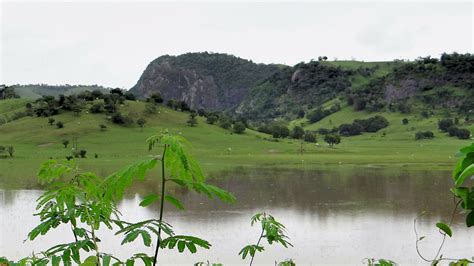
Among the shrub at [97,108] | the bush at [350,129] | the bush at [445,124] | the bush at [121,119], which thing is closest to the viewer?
the bush at [121,119]

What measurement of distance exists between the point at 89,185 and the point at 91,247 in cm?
42

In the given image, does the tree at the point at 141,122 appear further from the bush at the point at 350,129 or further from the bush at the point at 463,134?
the bush at the point at 463,134

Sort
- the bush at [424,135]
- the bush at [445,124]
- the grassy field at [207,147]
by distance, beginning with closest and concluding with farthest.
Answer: the grassy field at [207,147] < the bush at [424,135] < the bush at [445,124]

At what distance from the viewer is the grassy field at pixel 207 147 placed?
180 ft

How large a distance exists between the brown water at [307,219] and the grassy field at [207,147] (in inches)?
509

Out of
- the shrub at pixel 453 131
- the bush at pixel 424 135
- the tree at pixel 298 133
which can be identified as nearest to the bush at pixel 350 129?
the bush at pixel 424 135

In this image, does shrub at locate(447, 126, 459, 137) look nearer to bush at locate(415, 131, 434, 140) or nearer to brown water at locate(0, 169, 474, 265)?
bush at locate(415, 131, 434, 140)

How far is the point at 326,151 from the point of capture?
72125mm

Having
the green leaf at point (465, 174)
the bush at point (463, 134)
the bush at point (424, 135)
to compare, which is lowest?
the bush at point (424, 135)

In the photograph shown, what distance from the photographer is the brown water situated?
56.5 ft

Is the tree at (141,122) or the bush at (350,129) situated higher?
the tree at (141,122)

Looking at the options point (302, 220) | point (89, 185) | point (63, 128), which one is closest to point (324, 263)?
point (302, 220)

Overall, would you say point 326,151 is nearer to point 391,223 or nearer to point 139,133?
point 139,133

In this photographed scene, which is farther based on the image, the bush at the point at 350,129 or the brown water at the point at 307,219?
the bush at the point at 350,129
